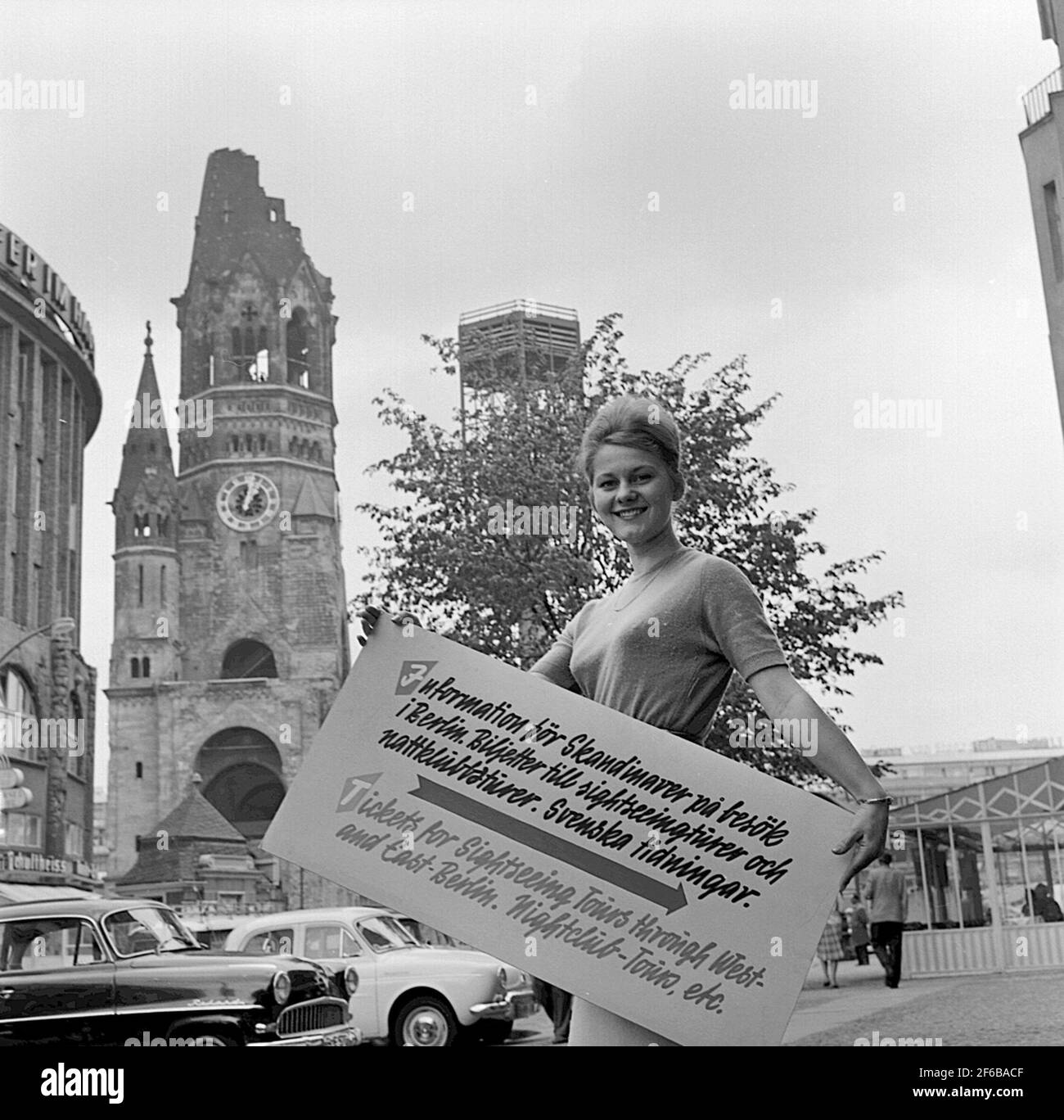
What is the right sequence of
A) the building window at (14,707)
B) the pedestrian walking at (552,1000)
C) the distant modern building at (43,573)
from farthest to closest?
the distant modern building at (43,573) < the building window at (14,707) < the pedestrian walking at (552,1000)

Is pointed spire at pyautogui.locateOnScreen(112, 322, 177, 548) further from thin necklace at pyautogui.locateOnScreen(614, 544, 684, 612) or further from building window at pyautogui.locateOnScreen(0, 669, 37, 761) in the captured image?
thin necklace at pyautogui.locateOnScreen(614, 544, 684, 612)

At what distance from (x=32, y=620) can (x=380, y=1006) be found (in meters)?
22.5

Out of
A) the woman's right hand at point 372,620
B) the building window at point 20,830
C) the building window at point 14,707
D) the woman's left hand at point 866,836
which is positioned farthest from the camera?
the building window at point 14,707

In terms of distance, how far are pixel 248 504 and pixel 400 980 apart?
5319cm

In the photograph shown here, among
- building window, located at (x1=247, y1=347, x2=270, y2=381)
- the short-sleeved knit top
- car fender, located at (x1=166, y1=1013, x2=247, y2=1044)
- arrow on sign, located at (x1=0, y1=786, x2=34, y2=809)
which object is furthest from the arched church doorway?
the short-sleeved knit top

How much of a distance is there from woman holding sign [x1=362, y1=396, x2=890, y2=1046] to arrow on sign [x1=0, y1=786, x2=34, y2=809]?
20255 mm

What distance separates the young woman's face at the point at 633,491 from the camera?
2412 millimetres

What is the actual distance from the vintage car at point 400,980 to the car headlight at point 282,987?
3.36 meters

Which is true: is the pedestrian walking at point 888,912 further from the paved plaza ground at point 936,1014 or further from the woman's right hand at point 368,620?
the woman's right hand at point 368,620

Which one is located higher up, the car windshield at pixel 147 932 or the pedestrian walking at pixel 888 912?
the car windshield at pixel 147 932

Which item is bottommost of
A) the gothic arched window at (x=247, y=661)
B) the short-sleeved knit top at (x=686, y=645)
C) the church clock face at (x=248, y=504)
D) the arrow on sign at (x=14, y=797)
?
the short-sleeved knit top at (x=686, y=645)

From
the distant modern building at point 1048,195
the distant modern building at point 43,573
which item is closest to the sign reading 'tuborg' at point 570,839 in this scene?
the distant modern building at point 1048,195

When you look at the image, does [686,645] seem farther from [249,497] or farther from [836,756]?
[249,497]

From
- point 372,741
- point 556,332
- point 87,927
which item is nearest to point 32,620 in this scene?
point 556,332
